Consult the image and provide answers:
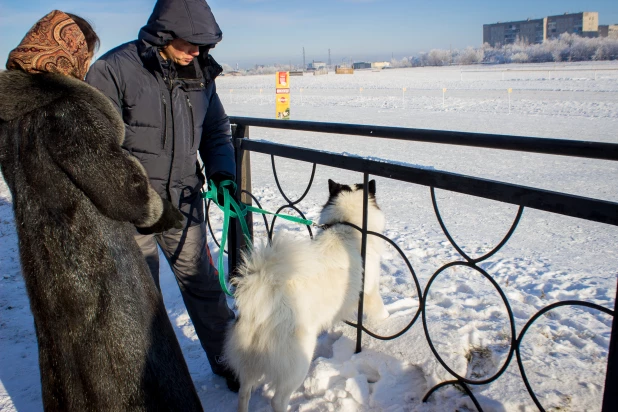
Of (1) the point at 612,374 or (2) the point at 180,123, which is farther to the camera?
(2) the point at 180,123

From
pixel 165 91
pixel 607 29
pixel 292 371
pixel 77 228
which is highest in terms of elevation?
pixel 607 29

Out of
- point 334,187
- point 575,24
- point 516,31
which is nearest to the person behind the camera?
point 334,187

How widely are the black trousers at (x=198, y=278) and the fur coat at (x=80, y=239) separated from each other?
0.62m

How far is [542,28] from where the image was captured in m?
114

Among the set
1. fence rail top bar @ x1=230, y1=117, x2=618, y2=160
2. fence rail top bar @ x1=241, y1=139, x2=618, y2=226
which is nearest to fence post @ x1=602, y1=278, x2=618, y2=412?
fence rail top bar @ x1=241, y1=139, x2=618, y2=226

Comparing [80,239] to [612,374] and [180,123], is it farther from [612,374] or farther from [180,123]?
[612,374]

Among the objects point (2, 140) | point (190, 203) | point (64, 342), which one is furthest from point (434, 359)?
point (2, 140)

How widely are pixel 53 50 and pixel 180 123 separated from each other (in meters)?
0.63

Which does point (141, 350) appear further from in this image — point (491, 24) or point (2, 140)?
point (491, 24)

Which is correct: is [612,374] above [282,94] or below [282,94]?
below

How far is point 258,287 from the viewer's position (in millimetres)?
2178

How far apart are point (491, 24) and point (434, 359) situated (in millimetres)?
140458

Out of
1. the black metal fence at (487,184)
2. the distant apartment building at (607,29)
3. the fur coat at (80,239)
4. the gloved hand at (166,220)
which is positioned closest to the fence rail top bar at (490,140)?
the black metal fence at (487,184)

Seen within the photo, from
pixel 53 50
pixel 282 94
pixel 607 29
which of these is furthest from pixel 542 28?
pixel 53 50
